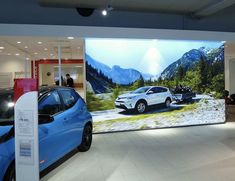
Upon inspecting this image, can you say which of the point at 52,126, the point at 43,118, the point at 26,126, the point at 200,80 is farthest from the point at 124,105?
the point at 26,126

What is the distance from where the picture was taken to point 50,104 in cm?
372

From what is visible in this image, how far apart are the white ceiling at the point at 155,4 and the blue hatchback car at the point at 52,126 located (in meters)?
2.92

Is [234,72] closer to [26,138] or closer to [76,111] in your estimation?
[76,111]

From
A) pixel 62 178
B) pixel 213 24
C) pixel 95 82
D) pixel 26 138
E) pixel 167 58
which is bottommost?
pixel 62 178

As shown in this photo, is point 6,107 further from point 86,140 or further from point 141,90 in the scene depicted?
point 141,90

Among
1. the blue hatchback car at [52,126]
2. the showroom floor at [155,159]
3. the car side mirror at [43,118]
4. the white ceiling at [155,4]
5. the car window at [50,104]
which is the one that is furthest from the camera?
the white ceiling at [155,4]

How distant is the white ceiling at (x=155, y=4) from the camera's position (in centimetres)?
633

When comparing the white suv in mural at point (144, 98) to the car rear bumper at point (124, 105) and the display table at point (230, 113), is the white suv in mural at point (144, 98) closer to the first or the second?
the car rear bumper at point (124, 105)

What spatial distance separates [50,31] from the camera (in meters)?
6.44

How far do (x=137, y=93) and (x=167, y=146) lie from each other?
84.6 inches

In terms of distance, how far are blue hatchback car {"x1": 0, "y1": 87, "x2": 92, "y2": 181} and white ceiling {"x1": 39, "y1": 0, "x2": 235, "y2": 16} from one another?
2923mm

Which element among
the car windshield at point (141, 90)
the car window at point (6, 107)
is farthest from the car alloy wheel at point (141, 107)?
the car window at point (6, 107)

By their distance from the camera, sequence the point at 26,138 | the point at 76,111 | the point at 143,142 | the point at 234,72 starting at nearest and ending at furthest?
1. the point at 26,138
2. the point at 76,111
3. the point at 143,142
4. the point at 234,72

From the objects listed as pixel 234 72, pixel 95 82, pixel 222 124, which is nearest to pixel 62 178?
pixel 95 82
